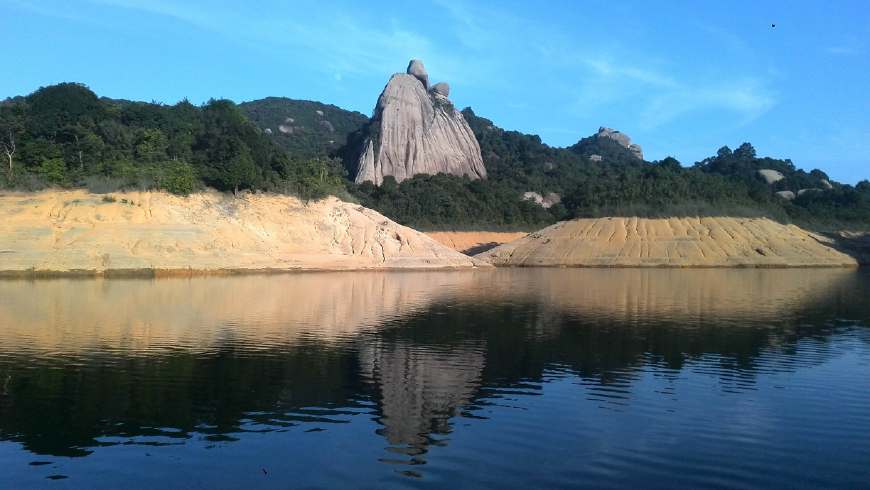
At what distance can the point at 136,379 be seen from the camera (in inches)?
731

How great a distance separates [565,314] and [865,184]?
126 meters

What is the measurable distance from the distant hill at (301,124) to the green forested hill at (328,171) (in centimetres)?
68

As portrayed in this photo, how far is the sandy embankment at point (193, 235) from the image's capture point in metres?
55.8

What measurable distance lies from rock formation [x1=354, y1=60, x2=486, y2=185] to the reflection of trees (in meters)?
88.4

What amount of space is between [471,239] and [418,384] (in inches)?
3430

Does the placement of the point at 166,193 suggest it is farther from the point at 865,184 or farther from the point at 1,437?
the point at 865,184

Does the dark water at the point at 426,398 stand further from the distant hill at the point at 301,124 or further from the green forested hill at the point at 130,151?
the distant hill at the point at 301,124

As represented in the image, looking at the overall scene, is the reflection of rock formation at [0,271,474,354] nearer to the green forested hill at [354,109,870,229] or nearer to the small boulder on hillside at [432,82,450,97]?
the green forested hill at [354,109,870,229]

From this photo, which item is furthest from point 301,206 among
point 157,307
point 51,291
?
point 157,307

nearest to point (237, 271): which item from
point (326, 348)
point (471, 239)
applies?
point (326, 348)

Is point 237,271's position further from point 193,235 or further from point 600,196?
point 600,196

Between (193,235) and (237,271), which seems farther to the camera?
(193,235)

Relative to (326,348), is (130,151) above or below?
above

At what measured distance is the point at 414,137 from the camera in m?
137
